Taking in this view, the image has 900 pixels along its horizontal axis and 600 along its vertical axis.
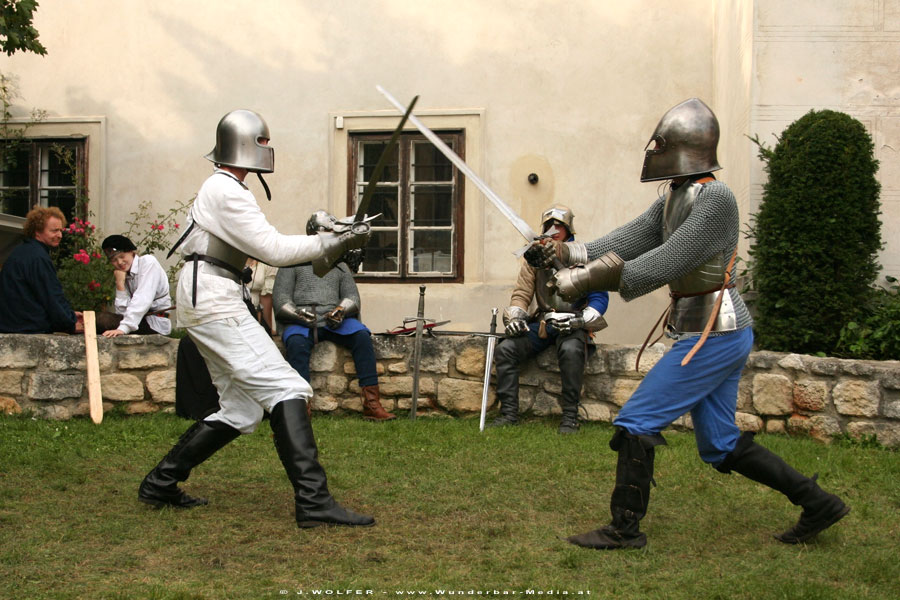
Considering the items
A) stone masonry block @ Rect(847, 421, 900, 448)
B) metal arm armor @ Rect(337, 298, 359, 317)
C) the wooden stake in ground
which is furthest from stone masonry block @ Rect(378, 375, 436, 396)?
stone masonry block @ Rect(847, 421, 900, 448)

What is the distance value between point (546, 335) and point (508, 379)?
438 millimetres

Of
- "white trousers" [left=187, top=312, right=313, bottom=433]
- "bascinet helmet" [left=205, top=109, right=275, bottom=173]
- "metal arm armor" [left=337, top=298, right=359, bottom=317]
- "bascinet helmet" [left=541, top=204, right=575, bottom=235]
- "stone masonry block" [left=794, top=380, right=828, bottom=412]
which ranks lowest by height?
"stone masonry block" [left=794, top=380, right=828, bottom=412]

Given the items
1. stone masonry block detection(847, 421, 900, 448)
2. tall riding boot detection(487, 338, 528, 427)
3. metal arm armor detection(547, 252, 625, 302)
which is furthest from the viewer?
tall riding boot detection(487, 338, 528, 427)

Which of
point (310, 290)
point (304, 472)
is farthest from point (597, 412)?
point (304, 472)

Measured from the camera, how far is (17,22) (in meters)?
7.69

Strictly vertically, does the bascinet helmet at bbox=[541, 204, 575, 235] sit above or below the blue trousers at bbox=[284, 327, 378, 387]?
above

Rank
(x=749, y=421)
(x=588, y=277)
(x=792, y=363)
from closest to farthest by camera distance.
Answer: (x=588, y=277), (x=792, y=363), (x=749, y=421)

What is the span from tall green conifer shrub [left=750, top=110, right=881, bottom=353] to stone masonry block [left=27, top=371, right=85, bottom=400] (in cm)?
521

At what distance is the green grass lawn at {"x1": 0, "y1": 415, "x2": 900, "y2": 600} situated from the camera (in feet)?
11.6

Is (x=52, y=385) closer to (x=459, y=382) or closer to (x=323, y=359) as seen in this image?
(x=323, y=359)

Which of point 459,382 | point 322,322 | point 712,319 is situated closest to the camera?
point 712,319

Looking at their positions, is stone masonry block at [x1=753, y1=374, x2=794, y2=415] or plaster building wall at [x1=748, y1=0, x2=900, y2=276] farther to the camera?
plaster building wall at [x1=748, y1=0, x2=900, y2=276]

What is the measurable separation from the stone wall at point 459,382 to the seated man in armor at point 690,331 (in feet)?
8.48

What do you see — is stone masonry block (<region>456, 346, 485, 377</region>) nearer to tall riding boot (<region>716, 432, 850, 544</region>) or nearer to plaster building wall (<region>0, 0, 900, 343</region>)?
plaster building wall (<region>0, 0, 900, 343</region>)
